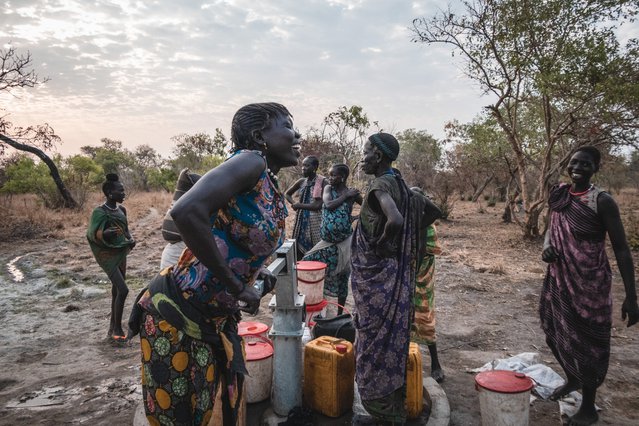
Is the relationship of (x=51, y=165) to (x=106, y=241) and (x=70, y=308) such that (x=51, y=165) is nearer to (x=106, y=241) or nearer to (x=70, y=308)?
(x=70, y=308)

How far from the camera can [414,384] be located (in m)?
2.57

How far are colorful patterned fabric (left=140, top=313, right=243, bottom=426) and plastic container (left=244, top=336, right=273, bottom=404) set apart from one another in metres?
1.29

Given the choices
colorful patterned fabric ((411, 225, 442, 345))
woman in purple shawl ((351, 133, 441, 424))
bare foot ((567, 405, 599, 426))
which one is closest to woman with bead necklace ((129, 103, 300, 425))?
woman in purple shawl ((351, 133, 441, 424))

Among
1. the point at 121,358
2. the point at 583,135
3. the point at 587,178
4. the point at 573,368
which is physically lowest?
the point at 121,358

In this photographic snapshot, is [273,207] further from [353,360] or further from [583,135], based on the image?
[583,135]

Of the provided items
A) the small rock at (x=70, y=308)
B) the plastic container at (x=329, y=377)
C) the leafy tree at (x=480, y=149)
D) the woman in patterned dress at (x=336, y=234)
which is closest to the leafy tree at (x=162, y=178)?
the leafy tree at (x=480, y=149)

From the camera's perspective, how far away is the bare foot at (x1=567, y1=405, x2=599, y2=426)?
8.81 ft

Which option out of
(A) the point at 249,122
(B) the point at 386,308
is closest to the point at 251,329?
(B) the point at 386,308

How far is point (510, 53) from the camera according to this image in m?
8.62

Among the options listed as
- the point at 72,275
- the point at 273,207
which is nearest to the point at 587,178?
the point at 273,207

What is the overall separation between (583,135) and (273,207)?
980 cm

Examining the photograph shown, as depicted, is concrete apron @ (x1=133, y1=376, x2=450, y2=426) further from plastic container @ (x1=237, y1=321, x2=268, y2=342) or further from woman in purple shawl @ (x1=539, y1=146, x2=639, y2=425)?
woman in purple shawl @ (x1=539, y1=146, x2=639, y2=425)

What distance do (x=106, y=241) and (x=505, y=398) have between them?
3.94m

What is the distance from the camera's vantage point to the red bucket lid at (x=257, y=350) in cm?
270
